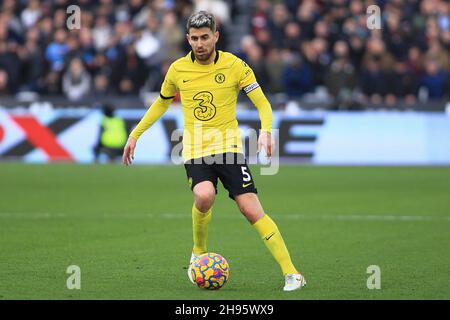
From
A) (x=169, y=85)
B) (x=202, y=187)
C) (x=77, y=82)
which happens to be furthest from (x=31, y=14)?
(x=202, y=187)

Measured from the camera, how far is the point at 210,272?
29.2 feet

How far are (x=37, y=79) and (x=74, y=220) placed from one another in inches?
486

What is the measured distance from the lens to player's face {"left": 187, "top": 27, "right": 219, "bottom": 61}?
881 centimetres

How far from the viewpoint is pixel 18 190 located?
17.8 m

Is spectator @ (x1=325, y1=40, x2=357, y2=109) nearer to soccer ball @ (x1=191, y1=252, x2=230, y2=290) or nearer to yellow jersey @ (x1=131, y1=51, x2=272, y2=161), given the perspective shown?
yellow jersey @ (x1=131, y1=51, x2=272, y2=161)

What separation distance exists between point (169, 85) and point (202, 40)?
602 millimetres

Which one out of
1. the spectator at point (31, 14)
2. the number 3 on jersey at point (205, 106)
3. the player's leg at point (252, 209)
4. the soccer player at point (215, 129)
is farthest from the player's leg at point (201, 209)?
the spectator at point (31, 14)

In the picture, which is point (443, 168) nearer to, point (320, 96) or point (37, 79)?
point (320, 96)

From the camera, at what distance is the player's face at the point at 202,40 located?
28.9ft

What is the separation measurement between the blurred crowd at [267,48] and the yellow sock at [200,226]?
14.2 metres

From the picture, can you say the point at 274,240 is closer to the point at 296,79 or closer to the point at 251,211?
the point at 251,211

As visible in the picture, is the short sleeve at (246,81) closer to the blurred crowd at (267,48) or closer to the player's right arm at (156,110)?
the player's right arm at (156,110)
